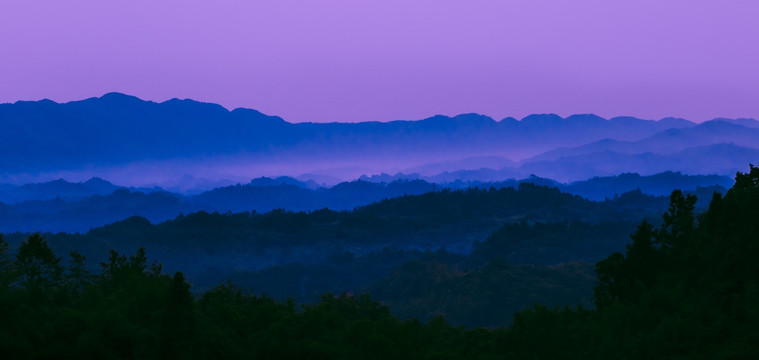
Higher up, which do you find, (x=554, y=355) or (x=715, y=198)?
(x=715, y=198)

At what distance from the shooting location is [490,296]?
4375 inches

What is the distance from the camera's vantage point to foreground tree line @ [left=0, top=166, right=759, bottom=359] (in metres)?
24.8

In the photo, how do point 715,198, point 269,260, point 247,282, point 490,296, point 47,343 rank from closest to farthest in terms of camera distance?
point 47,343
point 715,198
point 490,296
point 247,282
point 269,260

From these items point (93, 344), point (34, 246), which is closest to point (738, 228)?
point (93, 344)

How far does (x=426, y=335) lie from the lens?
33125 millimetres

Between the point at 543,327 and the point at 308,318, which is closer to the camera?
the point at 308,318

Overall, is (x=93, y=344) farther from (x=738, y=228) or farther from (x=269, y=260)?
(x=269, y=260)

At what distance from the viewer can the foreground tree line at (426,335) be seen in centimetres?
2483

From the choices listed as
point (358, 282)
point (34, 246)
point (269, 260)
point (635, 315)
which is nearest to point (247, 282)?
point (358, 282)

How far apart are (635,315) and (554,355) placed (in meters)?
5.66

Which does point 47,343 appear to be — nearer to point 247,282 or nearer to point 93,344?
point 93,344

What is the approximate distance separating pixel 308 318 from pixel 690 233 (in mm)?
18333

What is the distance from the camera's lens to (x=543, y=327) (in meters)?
35.6

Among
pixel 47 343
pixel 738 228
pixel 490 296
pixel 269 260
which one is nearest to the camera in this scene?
pixel 47 343
